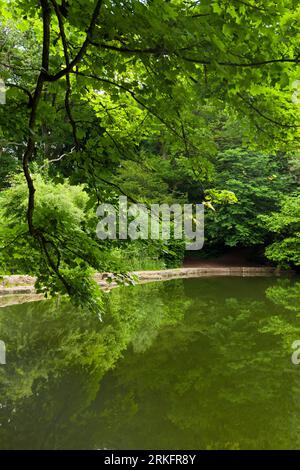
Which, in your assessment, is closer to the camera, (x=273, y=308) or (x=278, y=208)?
(x=273, y=308)

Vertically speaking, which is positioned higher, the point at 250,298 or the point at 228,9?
the point at 228,9

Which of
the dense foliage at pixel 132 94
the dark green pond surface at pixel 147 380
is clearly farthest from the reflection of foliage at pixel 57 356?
the dense foliage at pixel 132 94

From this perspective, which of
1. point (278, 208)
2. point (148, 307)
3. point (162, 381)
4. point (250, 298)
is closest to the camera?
point (162, 381)

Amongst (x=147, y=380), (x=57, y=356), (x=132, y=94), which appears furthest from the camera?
(x=57, y=356)

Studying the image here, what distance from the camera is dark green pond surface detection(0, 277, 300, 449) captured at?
314cm

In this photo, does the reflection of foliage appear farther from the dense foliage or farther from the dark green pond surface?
the dense foliage

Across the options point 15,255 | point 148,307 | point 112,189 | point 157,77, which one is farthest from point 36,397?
point 148,307

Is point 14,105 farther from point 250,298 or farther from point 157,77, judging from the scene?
point 250,298

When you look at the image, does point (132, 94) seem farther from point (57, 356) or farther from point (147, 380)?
point (57, 356)

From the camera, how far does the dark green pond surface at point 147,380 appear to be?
124 inches

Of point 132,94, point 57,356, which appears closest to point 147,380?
point 57,356

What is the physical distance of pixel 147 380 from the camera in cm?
432

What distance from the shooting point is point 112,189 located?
9.24 feet
